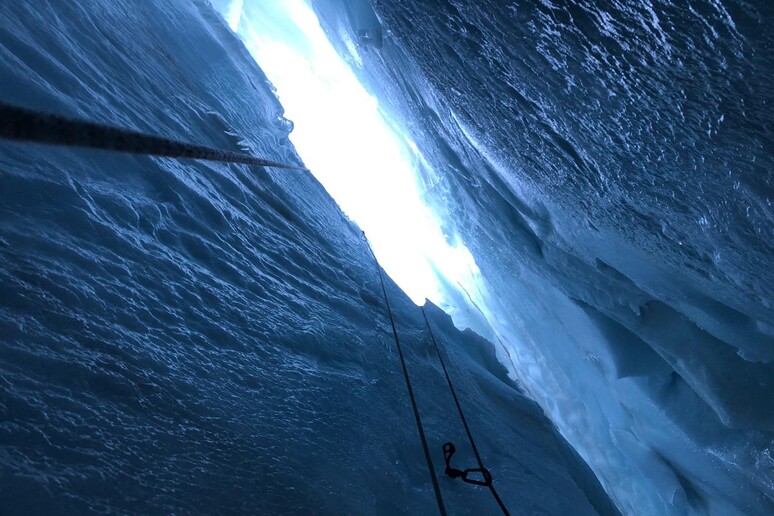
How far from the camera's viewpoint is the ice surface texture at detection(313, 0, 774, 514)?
257 centimetres

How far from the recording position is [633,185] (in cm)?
390

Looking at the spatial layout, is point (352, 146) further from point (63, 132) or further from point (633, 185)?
point (63, 132)

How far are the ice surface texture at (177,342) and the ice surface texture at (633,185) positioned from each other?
2396 millimetres

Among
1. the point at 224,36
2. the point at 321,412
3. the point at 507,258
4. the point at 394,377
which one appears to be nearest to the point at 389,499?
the point at 321,412

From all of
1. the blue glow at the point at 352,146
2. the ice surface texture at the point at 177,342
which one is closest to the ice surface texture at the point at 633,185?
the ice surface texture at the point at 177,342

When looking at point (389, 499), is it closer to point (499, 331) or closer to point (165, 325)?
point (165, 325)

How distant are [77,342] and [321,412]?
141 cm

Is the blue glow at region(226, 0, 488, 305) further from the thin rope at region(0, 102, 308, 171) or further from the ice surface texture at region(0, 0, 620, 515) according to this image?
the thin rope at region(0, 102, 308, 171)

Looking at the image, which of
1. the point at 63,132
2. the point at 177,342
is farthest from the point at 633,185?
the point at 63,132

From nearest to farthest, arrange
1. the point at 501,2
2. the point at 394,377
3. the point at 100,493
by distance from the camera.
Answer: the point at 100,493, the point at 501,2, the point at 394,377

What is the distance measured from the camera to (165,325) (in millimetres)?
2459

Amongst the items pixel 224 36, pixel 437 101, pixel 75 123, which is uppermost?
pixel 437 101

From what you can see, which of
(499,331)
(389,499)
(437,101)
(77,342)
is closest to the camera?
(77,342)

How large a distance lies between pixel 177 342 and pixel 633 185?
366 centimetres
